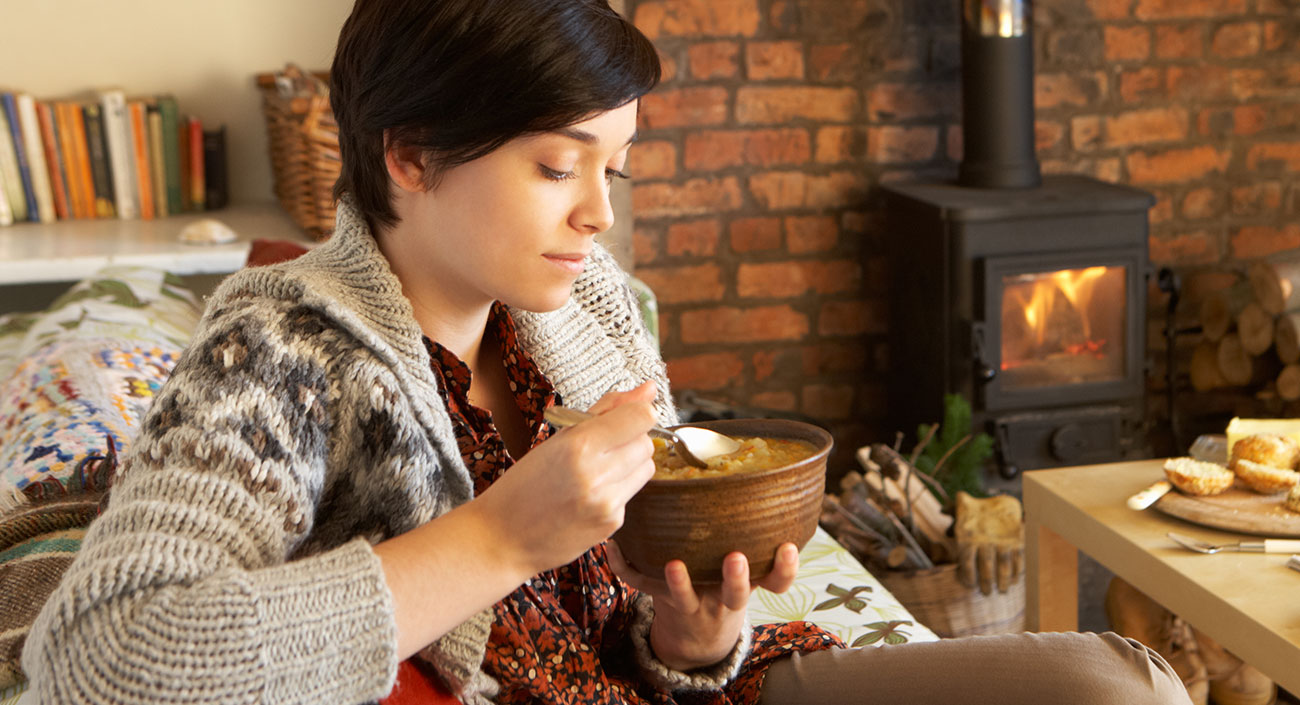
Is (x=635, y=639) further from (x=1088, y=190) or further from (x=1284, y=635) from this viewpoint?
(x=1088, y=190)

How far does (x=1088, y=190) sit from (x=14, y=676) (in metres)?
2.34

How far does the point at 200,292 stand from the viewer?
2.73 meters

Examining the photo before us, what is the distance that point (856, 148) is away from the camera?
113 inches

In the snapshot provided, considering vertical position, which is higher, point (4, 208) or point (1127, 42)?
point (1127, 42)

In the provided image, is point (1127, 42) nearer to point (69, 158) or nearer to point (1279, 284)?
point (1279, 284)

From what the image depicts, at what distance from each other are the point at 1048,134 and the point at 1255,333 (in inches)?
26.4

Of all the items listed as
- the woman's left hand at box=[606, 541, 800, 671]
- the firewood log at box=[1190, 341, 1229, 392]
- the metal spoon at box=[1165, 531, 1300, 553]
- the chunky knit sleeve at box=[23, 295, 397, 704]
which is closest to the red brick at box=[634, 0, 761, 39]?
the firewood log at box=[1190, 341, 1229, 392]

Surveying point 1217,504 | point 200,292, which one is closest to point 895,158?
point 1217,504

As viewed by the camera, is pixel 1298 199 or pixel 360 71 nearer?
pixel 360 71

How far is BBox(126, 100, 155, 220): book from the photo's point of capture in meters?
2.78

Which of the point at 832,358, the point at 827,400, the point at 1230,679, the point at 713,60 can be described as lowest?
the point at 1230,679

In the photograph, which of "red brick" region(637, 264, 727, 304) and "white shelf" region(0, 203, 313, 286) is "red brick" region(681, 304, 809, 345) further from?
"white shelf" region(0, 203, 313, 286)

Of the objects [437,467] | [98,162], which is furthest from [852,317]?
[437,467]

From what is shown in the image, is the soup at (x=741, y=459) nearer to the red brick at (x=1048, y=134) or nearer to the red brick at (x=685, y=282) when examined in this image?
the red brick at (x=685, y=282)
